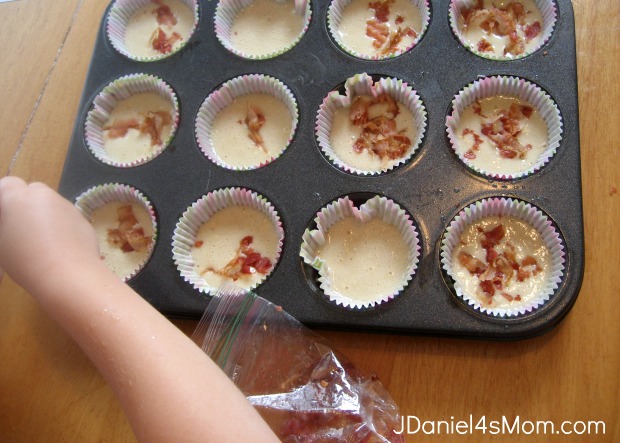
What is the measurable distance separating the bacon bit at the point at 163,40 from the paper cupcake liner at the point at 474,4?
2.79 ft

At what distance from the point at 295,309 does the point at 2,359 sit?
0.80m

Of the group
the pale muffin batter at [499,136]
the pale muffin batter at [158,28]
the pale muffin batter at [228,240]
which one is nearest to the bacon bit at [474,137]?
the pale muffin batter at [499,136]

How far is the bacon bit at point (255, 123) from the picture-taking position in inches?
59.9

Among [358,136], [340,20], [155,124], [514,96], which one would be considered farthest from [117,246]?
[514,96]

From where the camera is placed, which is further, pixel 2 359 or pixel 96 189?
pixel 96 189

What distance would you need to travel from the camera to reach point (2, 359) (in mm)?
1377

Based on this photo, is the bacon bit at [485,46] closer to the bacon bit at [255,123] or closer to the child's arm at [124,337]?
the bacon bit at [255,123]

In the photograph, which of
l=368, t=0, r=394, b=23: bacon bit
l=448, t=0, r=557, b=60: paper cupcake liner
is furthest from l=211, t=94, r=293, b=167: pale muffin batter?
l=448, t=0, r=557, b=60: paper cupcake liner

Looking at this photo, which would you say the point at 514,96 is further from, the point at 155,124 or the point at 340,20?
the point at 155,124

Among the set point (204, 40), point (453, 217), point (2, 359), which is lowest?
point (2, 359)

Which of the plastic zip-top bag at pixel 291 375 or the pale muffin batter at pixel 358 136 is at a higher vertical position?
the pale muffin batter at pixel 358 136

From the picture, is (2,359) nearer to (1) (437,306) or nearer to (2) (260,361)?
(2) (260,361)

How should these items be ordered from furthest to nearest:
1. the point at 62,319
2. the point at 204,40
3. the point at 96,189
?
1. the point at 204,40
2. the point at 96,189
3. the point at 62,319

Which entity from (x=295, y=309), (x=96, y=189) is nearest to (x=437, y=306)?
(x=295, y=309)
